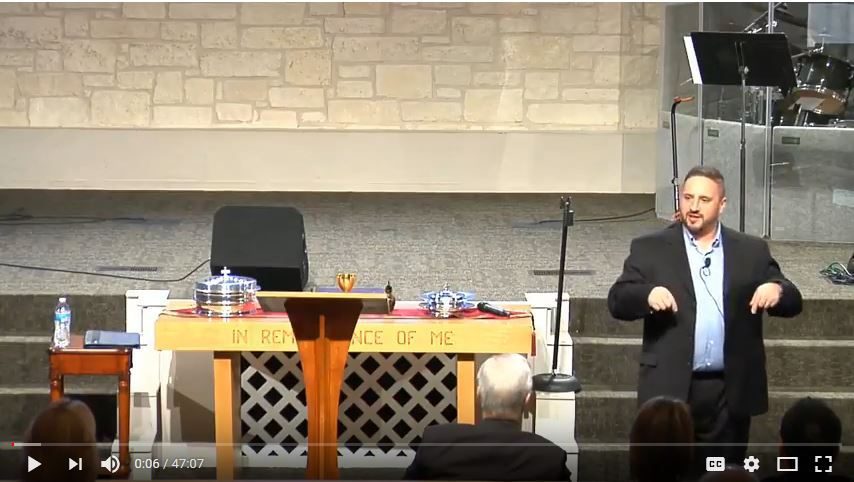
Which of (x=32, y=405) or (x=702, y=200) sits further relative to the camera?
(x=32, y=405)

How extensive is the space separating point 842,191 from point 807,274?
4.78 feet

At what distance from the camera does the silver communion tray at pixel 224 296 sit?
620 centimetres

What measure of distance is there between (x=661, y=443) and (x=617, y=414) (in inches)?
115

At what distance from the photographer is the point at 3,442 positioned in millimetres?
6699

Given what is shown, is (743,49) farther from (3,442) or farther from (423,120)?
(3,442)

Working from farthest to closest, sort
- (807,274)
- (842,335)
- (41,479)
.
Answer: (807,274), (842,335), (41,479)

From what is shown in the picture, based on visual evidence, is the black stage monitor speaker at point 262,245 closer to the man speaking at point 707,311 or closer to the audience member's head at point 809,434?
the man speaking at point 707,311

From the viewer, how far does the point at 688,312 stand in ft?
16.6

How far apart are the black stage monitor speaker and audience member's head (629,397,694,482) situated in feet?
10.2

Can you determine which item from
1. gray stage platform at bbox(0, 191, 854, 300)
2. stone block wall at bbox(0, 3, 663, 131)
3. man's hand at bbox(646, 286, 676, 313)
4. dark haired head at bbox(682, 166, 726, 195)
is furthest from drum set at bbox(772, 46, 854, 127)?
man's hand at bbox(646, 286, 676, 313)

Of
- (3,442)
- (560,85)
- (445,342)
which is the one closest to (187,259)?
(3,442)

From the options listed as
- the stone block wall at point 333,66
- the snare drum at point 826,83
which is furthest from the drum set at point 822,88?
the stone block wall at point 333,66
